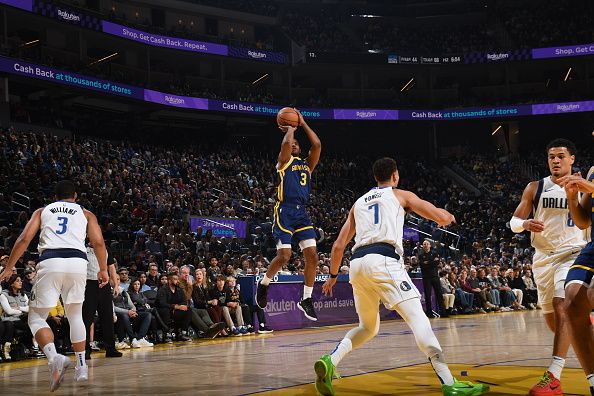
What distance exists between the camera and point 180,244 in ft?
65.5

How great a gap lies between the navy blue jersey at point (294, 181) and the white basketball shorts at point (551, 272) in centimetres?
289

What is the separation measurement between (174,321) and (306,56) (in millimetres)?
29424

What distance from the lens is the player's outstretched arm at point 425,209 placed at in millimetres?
5895

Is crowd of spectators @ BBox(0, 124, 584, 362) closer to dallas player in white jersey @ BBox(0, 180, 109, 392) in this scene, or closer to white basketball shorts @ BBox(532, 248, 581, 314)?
dallas player in white jersey @ BBox(0, 180, 109, 392)

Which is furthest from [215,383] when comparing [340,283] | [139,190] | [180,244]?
[139,190]

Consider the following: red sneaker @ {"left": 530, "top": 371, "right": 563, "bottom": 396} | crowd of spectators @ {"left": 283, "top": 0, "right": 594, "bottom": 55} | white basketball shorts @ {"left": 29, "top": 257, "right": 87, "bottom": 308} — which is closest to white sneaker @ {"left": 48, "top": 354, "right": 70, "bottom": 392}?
white basketball shorts @ {"left": 29, "top": 257, "right": 87, "bottom": 308}

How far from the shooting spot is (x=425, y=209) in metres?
5.96

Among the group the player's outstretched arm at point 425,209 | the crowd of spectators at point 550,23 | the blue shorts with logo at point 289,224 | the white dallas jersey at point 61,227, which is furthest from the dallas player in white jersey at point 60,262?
the crowd of spectators at point 550,23

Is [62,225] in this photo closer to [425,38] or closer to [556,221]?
[556,221]

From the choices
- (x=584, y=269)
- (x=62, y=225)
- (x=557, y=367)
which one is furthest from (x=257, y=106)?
(x=584, y=269)

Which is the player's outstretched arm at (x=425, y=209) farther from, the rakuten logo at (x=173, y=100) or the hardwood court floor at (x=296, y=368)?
the rakuten logo at (x=173, y=100)

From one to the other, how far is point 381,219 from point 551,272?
6.00 feet

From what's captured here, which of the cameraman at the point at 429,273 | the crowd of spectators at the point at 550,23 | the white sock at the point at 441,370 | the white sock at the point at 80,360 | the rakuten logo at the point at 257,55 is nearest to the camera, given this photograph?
the white sock at the point at 441,370

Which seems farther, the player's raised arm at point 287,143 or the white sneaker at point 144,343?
the white sneaker at point 144,343
